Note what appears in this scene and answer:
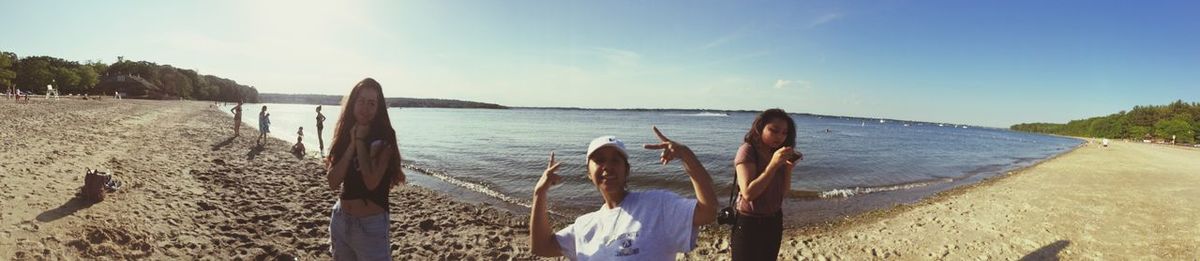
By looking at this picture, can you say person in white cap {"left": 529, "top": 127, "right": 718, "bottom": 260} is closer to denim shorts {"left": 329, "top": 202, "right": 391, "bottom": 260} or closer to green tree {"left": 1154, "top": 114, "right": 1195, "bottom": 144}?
denim shorts {"left": 329, "top": 202, "right": 391, "bottom": 260}

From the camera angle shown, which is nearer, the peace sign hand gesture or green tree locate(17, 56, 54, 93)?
the peace sign hand gesture

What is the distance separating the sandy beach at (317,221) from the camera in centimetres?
678

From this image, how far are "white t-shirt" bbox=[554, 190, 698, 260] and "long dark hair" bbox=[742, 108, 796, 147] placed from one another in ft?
6.81

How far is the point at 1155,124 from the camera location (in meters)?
84.4

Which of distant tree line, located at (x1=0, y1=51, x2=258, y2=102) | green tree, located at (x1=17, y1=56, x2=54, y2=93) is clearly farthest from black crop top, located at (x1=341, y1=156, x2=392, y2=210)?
green tree, located at (x1=17, y1=56, x2=54, y2=93)

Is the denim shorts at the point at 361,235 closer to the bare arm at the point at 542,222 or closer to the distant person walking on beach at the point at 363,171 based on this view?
the distant person walking on beach at the point at 363,171

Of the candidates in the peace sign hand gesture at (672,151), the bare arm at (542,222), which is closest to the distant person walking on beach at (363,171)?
the bare arm at (542,222)

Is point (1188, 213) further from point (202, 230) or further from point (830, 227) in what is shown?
point (202, 230)

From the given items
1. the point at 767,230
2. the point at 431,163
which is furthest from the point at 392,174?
the point at 431,163

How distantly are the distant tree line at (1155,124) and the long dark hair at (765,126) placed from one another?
108 metres

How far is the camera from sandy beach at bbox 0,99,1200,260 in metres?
6.78

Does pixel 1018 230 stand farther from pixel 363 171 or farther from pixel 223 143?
pixel 223 143

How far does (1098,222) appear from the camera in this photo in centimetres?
1056

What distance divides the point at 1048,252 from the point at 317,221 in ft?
44.2
